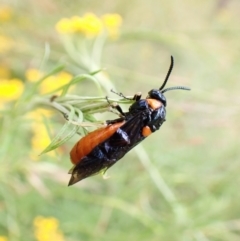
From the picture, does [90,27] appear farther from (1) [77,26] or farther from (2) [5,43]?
(2) [5,43]

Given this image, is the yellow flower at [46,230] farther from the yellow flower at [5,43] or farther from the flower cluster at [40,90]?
the yellow flower at [5,43]

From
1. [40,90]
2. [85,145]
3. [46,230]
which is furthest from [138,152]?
[85,145]

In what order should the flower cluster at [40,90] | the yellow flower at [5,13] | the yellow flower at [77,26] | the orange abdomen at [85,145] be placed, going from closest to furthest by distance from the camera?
the orange abdomen at [85,145] → the yellow flower at [77,26] → the flower cluster at [40,90] → the yellow flower at [5,13]

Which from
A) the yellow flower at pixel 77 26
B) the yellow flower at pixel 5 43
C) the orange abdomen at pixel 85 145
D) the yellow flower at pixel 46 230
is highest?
the yellow flower at pixel 5 43

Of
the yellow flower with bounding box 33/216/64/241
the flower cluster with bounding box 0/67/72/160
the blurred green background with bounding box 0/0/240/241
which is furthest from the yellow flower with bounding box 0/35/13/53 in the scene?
Result: the yellow flower with bounding box 33/216/64/241

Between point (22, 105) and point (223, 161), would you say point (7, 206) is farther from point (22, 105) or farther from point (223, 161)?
point (223, 161)

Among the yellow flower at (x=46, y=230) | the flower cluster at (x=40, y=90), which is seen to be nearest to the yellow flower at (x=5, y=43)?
the flower cluster at (x=40, y=90)

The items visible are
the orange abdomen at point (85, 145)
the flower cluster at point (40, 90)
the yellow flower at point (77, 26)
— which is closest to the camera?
the orange abdomen at point (85, 145)

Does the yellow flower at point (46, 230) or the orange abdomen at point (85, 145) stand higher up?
the yellow flower at point (46, 230)
